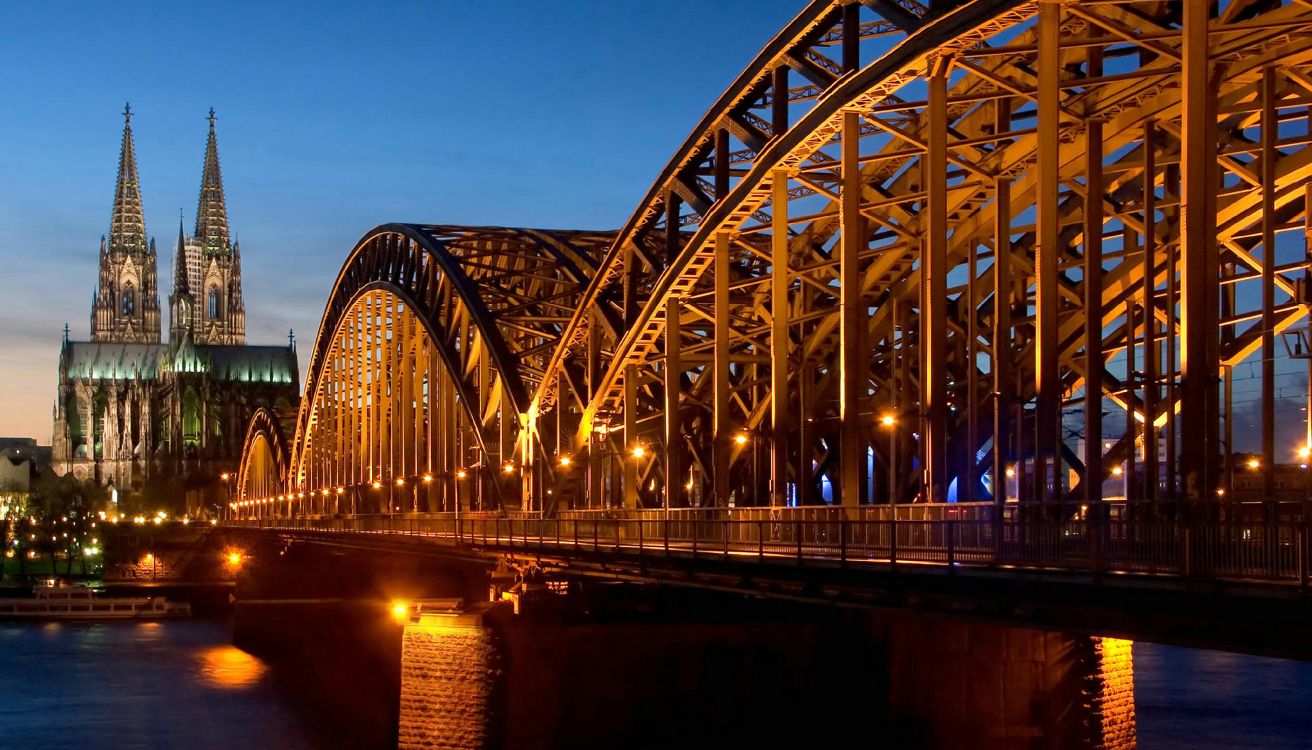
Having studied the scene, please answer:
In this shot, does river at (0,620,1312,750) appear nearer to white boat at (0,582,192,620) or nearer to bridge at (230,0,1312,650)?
bridge at (230,0,1312,650)

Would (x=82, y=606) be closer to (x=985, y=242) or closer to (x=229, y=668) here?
(x=229, y=668)

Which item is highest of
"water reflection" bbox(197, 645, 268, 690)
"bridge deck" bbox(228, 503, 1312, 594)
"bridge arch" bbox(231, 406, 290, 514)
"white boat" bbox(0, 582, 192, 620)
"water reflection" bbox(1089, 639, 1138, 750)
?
"bridge arch" bbox(231, 406, 290, 514)

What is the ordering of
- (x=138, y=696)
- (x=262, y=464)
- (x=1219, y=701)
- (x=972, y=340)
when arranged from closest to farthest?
1. (x=972, y=340)
2. (x=1219, y=701)
3. (x=138, y=696)
4. (x=262, y=464)

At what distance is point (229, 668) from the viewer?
92.8m

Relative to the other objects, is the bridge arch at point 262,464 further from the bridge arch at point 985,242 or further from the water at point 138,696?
the bridge arch at point 985,242

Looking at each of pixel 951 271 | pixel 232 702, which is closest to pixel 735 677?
pixel 951 271

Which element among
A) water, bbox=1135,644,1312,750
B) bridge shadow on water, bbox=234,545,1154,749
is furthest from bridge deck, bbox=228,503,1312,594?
water, bbox=1135,644,1312,750

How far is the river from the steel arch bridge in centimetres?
814

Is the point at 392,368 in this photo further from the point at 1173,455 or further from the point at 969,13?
the point at 1173,455

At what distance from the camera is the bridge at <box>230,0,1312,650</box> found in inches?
1007

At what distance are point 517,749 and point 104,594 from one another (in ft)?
357

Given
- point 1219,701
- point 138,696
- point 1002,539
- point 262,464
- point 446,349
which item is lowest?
point 138,696

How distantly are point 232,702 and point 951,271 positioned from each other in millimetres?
39357

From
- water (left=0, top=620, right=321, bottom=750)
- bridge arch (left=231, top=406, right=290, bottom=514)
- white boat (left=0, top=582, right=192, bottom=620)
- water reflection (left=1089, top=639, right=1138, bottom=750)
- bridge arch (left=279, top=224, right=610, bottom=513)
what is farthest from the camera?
bridge arch (left=231, top=406, right=290, bottom=514)
